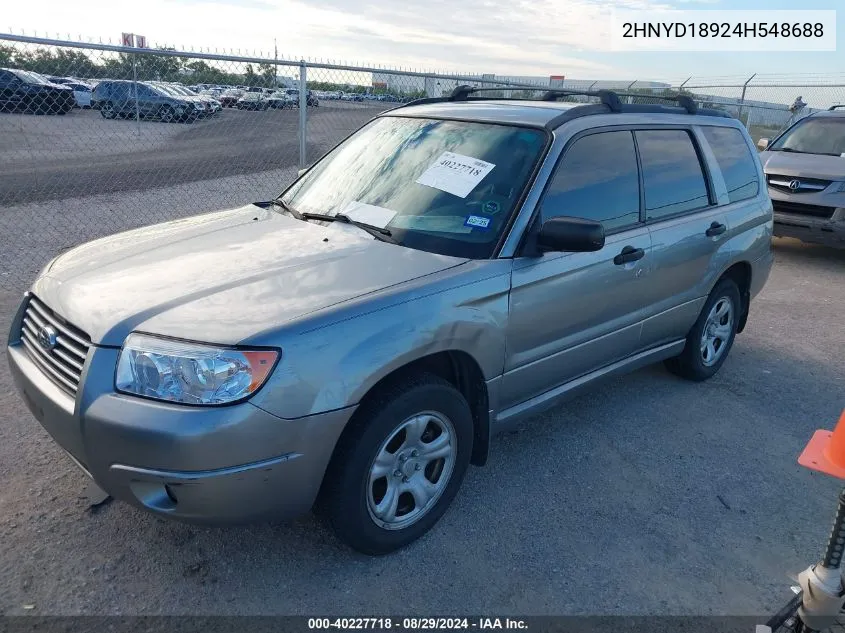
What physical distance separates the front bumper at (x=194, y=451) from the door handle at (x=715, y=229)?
295cm

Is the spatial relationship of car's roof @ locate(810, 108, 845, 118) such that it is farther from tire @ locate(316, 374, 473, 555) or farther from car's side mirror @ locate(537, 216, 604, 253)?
tire @ locate(316, 374, 473, 555)

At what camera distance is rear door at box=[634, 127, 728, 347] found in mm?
3967

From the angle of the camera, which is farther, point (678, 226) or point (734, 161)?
point (734, 161)

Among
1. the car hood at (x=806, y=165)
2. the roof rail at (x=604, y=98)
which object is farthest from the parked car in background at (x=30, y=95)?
the car hood at (x=806, y=165)

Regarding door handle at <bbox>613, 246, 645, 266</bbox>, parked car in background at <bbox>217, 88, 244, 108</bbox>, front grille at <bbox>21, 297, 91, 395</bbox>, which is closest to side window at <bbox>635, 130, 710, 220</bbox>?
door handle at <bbox>613, 246, 645, 266</bbox>

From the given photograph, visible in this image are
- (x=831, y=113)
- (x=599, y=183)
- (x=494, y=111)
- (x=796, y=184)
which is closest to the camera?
(x=599, y=183)

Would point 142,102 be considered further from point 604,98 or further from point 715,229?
point 715,229

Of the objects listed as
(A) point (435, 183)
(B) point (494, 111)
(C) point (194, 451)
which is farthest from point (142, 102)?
(C) point (194, 451)

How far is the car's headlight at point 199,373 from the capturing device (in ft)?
7.61

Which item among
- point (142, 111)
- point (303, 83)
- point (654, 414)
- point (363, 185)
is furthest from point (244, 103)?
point (654, 414)

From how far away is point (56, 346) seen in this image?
2689mm

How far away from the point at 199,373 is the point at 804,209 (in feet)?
28.8

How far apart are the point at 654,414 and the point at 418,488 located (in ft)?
6.92

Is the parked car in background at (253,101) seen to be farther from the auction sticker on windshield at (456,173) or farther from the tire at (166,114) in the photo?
the auction sticker on windshield at (456,173)
